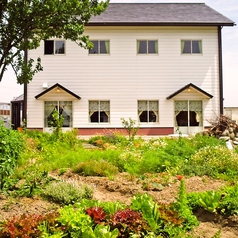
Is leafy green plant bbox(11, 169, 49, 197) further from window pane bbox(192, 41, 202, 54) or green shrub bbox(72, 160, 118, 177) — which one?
window pane bbox(192, 41, 202, 54)

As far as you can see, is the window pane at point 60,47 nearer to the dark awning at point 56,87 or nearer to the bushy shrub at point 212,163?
the dark awning at point 56,87

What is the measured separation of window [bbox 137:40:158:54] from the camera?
1830cm

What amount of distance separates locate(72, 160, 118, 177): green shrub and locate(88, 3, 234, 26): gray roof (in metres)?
12.4

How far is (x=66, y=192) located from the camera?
4980 millimetres

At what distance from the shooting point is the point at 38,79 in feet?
58.5

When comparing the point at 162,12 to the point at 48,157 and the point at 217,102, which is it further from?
the point at 48,157

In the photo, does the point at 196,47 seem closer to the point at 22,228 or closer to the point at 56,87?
the point at 56,87

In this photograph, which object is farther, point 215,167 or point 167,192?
point 215,167

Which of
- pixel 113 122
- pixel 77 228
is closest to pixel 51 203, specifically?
pixel 77 228

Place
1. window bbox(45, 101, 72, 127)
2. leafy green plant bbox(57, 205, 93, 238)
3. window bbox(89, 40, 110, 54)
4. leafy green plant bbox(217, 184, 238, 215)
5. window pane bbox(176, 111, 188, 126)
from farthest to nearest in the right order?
window pane bbox(176, 111, 188, 126)
window bbox(89, 40, 110, 54)
window bbox(45, 101, 72, 127)
leafy green plant bbox(217, 184, 238, 215)
leafy green plant bbox(57, 205, 93, 238)

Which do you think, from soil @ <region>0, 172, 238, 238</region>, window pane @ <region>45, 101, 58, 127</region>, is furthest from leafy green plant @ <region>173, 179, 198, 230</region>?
window pane @ <region>45, 101, 58, 127</region>

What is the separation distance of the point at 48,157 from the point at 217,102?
12487 mm

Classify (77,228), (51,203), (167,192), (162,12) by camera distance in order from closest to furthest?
(77,228) < (51,203) < (167,192) < (162,12)

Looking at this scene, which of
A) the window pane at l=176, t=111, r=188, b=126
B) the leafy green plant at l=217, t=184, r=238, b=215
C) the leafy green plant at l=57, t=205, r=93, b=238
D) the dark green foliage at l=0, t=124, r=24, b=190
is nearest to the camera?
the leafy green plant at l=57, t=205, r=93, b=238
